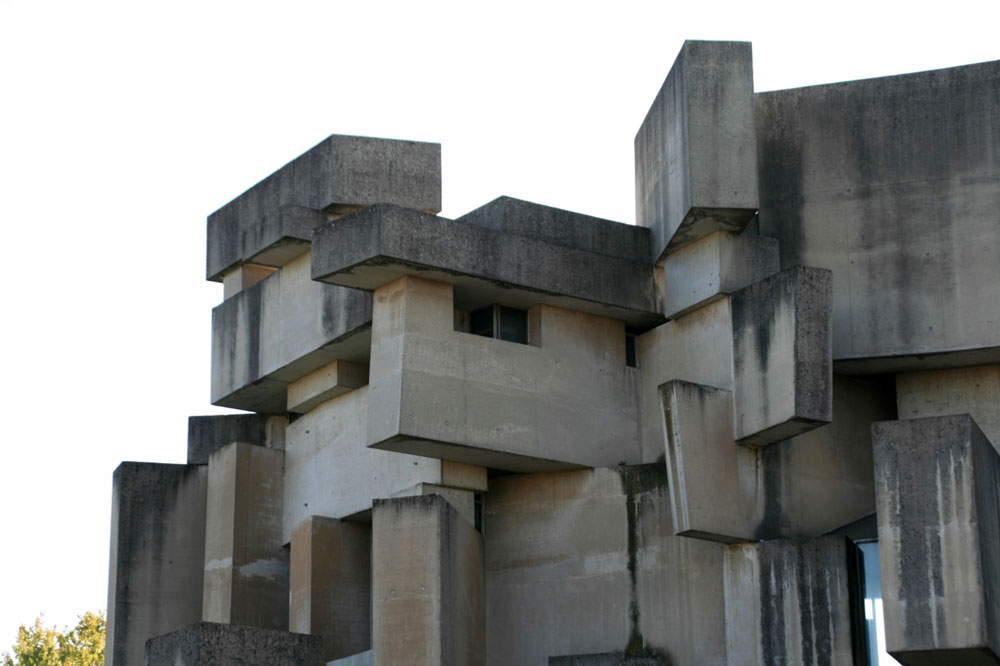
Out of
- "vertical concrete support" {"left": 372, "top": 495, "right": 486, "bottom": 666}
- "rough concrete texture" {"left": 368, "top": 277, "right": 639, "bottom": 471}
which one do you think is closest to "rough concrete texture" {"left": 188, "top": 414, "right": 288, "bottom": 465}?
"rough concrete texture" {"left": 368, "top": 277, "right": 639, "bottom": 471}

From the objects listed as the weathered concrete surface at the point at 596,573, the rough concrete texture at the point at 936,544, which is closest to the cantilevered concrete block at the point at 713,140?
the weathered concrete surface at the point at 596,573

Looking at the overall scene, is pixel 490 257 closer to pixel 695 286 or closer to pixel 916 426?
pixel 695 286

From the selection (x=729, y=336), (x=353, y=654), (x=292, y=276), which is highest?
(x=292, y=276)

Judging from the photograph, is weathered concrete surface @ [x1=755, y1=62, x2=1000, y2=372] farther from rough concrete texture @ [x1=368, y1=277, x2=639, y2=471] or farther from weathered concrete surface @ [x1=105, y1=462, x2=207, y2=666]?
weathered concrete surface @ [x1=105, y1=462, x2=207, y2=666]

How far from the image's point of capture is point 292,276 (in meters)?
26.3

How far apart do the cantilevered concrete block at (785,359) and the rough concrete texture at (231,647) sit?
5.56 meters

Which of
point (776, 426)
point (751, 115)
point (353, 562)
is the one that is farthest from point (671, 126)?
point (353, 562)

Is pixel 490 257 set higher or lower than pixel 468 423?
higher

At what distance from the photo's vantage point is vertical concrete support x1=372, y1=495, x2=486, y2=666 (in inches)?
870

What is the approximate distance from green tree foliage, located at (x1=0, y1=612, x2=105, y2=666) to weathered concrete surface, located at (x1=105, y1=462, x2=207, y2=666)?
58.0 ft

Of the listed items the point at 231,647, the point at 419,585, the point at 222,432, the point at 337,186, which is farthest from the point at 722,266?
the point at 222,432

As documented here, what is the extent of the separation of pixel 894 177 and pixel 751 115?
1936mm

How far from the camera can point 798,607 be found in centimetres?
2144

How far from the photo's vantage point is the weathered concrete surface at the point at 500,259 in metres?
22.9
